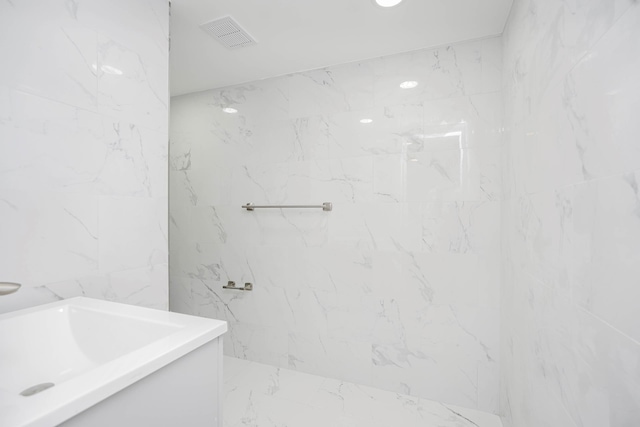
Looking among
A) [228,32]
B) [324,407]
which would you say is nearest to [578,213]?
[324,407]

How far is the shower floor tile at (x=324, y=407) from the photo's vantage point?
166cm

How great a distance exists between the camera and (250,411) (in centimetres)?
175

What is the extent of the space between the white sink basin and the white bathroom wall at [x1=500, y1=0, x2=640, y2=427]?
2.98 ft

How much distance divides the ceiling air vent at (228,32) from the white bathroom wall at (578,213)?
141 cm

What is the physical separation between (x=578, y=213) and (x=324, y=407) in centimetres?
168

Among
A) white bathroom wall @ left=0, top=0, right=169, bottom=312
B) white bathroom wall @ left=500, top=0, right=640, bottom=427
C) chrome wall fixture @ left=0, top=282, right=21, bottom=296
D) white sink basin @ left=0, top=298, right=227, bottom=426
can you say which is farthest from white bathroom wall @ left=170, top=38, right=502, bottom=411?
chrome wall fixture @ left=0, top=282, right=21, bottom=296

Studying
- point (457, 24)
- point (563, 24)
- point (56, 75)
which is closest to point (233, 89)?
point (56, 75)

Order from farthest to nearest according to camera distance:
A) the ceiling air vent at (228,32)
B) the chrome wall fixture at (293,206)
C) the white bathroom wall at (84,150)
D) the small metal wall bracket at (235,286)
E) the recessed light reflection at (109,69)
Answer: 1. the small metal wall bracket at (235,286)
2. the chrome wall fixture at (293,206)
3. the ceiling air vent at (228,32)
4. the recessed light reflection at (109,69)
5. the white bathroom wall at (84,150)

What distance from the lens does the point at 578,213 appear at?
0.76 meters

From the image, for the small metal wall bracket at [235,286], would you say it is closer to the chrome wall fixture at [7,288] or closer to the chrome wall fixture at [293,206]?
the chrome wall fixture at [293,206]

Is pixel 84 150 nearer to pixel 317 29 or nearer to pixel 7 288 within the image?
pixel 7 288

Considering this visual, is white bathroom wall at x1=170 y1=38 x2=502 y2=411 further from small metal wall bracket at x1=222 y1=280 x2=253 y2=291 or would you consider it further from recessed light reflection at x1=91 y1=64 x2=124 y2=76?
recessed light reflection at x1=91 y1=64 x2=124 y2=76

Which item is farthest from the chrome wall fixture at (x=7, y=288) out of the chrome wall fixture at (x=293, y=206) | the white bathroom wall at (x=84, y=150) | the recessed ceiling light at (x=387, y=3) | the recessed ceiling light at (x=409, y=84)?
the recessed ceiling light at (x=409, y=84)

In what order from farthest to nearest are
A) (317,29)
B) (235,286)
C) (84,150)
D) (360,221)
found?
1. (235,286)
2. (360,221)
3. (317,29)
4. (84,150)
